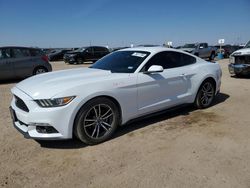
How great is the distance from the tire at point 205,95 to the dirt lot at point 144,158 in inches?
29.0

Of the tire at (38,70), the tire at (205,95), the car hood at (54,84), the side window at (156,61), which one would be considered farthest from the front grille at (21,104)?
the tire at (38,70)

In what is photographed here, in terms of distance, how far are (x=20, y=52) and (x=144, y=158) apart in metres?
8.80

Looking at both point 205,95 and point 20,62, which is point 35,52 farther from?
point 205,95

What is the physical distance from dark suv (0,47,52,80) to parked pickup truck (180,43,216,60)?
14.9 metres

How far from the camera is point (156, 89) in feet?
14.4

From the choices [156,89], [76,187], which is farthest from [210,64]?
[76,187]

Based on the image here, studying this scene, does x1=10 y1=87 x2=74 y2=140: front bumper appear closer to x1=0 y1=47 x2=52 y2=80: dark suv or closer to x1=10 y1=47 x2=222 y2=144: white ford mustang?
x1=10 y1=47 x2=222 y2=144: white ford mustang

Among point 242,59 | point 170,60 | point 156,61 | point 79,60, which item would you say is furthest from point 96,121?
point 79,60

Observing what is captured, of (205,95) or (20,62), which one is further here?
(20,62)

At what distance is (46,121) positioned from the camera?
3344 millimetres

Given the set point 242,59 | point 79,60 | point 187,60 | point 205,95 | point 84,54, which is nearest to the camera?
point 187,60

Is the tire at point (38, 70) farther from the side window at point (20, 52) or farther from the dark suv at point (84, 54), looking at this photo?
the dark suv at point (84, 54)

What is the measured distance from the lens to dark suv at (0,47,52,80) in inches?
388

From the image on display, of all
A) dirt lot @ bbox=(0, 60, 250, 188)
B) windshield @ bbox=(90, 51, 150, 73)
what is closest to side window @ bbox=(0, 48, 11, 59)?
dirt lot @ bbox=(0, 60, 250, 188)
